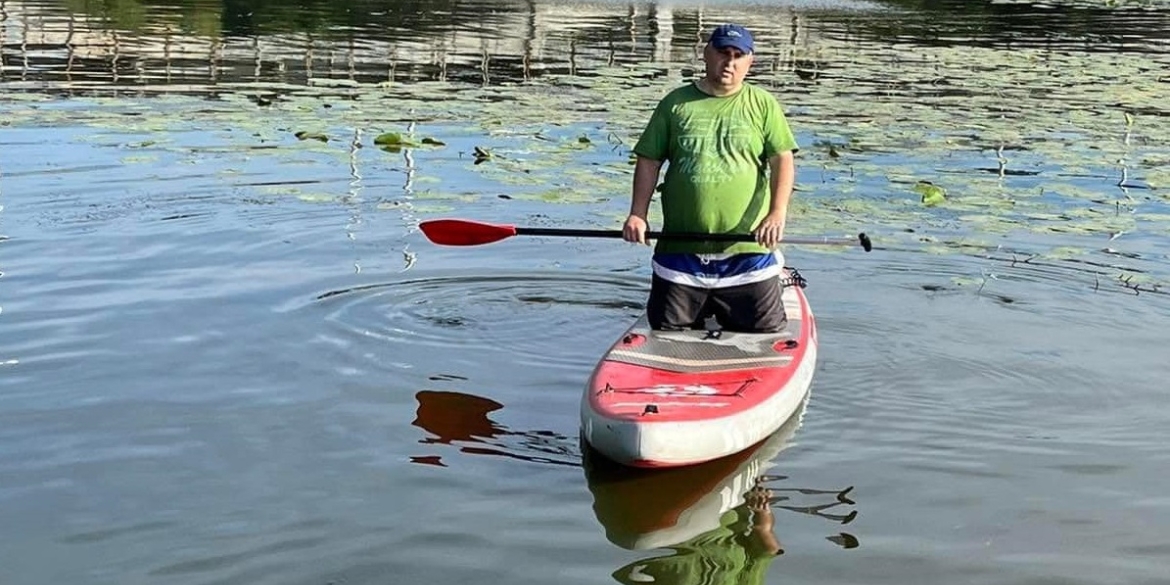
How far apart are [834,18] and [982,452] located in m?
33.9

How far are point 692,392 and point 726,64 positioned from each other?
1669mm

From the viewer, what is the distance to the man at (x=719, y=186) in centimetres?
776

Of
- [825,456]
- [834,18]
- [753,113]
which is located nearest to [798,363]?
[825,456]

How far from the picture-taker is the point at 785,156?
7.80 metres

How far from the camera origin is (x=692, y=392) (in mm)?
7188

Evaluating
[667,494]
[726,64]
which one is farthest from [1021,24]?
[667,494]

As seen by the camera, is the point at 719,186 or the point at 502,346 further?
the point at 502,346

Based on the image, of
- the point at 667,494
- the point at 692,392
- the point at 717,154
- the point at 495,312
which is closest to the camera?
the point at 667,494

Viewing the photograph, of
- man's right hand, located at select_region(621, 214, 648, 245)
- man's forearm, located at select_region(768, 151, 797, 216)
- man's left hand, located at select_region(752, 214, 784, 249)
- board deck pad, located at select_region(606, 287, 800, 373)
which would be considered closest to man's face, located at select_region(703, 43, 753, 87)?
man's forearm, located at select_region(768, 151, 797, 216)

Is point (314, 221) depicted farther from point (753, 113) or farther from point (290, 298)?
point (753, 113)

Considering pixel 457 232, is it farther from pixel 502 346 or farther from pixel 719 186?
pixel 719 186

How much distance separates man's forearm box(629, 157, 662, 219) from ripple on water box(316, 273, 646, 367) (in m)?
1.22

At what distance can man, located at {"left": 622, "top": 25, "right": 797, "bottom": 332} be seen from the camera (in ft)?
25.5

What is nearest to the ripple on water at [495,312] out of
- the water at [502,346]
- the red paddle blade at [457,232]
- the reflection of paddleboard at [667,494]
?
the water at [502,346]
